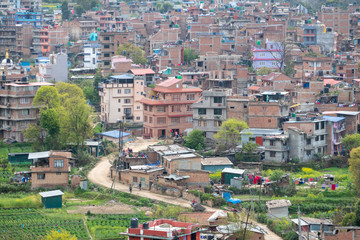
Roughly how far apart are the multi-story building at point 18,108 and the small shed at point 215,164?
1262cm

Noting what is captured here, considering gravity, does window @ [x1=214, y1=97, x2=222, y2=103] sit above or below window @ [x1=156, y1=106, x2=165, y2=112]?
above

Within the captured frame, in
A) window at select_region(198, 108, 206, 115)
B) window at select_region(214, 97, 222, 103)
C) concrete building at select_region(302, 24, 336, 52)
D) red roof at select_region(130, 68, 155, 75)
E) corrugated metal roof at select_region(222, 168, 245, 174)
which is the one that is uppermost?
concrete building at select_region(302, 24, 336, 52)

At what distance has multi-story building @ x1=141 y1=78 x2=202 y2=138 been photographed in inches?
2263

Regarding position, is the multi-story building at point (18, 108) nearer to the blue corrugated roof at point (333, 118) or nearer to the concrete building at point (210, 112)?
the concrete building at point (210, 112)

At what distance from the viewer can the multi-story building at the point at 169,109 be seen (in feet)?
189

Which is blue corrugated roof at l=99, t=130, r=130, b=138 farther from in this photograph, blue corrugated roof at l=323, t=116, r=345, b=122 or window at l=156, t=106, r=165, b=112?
blue corrugated roof at l=323, t=116, r=345, b=122

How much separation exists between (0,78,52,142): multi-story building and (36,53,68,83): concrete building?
56.2 ft

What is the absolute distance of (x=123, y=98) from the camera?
202ft

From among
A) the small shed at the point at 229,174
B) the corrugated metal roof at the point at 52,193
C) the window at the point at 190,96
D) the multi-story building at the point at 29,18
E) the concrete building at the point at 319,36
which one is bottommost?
the corrugated metal roof at the point at 52,193

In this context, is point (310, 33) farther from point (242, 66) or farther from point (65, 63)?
point (65, 63)

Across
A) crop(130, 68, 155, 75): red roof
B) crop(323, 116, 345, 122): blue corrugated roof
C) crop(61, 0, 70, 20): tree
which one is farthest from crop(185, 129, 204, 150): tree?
crop(61, 0, 70, 20): tree

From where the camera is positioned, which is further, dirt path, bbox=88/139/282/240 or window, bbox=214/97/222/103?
window, bbox=214/97/222/103

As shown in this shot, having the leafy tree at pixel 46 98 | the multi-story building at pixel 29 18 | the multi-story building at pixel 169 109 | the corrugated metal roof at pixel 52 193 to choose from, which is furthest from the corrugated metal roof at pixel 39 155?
the multi-story building at pixel 29 18

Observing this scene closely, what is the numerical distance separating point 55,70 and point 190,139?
2390 cm
